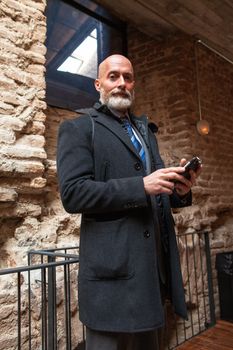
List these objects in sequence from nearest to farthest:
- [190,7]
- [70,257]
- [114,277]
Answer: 1. [114,277]
2. [70,257]
3. [190,7]

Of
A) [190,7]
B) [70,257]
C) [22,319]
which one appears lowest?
[22,319]

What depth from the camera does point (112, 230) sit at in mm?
1084

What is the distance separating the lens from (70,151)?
111 cm

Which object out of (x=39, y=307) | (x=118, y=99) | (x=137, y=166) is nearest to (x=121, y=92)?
(x=118, y=99)

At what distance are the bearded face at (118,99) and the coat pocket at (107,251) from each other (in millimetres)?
483

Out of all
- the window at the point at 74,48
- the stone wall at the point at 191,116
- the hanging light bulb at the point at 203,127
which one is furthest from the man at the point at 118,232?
the hanging light bulb at the point at 203,127

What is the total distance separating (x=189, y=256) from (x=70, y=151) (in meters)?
2.71

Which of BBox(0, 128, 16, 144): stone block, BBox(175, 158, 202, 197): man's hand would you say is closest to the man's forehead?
BBox(175, 158, 202, 197): man's hand

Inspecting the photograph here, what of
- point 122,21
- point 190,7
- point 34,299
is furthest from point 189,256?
point 122,21

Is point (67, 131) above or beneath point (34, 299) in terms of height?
above

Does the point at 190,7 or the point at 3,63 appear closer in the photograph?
the point at 3,63

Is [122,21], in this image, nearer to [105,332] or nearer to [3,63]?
[3,63]

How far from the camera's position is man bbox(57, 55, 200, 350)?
104 cm

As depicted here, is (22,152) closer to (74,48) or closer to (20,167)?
(20,167)
